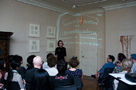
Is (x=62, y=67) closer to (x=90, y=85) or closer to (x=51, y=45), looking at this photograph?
(x=90, y=85)

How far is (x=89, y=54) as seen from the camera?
602 cm

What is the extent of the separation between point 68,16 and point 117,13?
2135 mm

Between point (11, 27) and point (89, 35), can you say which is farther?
point (89, 35)

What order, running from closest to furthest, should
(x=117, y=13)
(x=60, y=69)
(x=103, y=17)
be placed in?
1. (x=60, y=69)
2. (x=117, y=13)
3. (x=103, y=17)

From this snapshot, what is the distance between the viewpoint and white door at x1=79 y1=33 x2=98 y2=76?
5.94 metres

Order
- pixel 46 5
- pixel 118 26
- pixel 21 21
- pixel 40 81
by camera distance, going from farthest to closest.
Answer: pixel 118 26 < pixel 46 5 < pixel 21 21 < pixel 40 81

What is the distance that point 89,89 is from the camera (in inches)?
163

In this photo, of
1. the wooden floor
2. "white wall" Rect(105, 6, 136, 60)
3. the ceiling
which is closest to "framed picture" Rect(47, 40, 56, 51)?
the ceiling

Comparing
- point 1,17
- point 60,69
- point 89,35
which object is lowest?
point 60,69

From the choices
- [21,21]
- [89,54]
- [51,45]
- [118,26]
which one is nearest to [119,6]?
[118,26]

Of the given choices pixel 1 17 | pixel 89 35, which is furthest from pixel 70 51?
pixel 1 17

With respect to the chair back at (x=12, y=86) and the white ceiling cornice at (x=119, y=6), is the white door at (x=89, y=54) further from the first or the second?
the chair back at (x=12, y=86)

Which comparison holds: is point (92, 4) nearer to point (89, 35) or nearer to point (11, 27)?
point (89, 35)

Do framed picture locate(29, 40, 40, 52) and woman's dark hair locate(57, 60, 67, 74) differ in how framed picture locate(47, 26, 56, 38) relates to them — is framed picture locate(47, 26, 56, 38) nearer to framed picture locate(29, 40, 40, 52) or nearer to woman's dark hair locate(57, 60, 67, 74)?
framed picture locate(29, 40, 40, 52)
